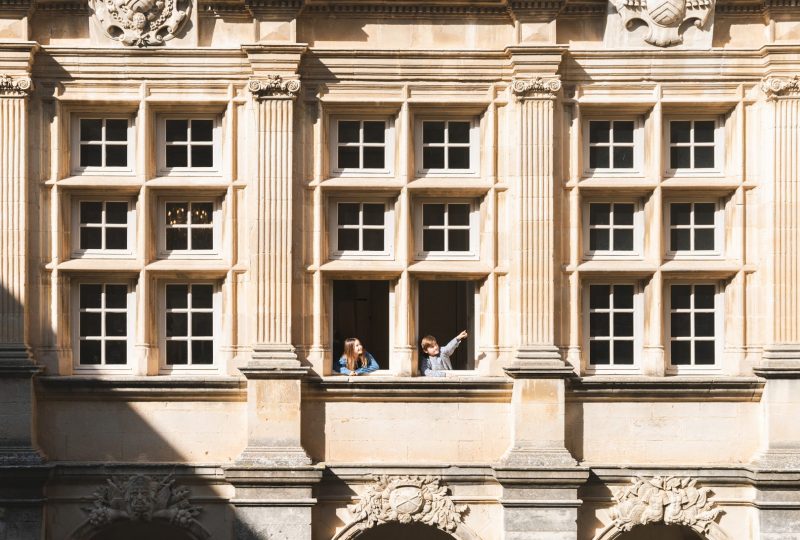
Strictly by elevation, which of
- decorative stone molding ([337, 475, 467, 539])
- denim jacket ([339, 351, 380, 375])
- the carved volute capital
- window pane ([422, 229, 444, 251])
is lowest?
decorative stone molding ([337, 475, 467, 539])

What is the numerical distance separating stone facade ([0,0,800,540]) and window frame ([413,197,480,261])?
0.14 ft

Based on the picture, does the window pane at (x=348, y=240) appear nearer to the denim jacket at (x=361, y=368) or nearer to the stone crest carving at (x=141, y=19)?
the denim jacket at (x=361, y=368)

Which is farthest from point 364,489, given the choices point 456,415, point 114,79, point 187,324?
point 114,79

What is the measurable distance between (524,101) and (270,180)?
11.7 ft

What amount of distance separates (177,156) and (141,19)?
1898mm

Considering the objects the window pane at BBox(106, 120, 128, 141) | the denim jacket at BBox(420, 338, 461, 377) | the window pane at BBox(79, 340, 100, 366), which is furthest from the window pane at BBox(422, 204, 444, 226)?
the window pane at BBox(79, 340, 100, 366)

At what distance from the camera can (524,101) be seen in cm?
1947

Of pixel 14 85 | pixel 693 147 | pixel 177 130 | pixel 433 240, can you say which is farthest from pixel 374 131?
pixel 14 85

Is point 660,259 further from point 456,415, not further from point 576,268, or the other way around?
point 456,415

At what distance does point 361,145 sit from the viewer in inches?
787

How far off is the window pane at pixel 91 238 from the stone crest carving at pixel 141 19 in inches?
102

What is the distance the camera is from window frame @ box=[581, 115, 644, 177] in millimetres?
20016

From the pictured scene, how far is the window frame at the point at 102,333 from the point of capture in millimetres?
19719

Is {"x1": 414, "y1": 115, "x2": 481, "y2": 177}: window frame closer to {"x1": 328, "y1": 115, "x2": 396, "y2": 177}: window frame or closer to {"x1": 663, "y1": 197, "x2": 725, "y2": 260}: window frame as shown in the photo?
{"x1": 328, "y1": 115, "x2": 396, "y2": 177}: window frame
